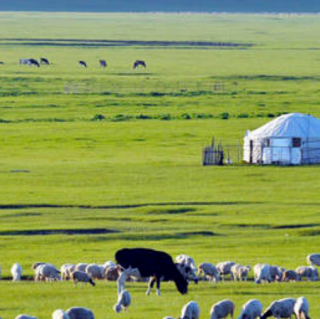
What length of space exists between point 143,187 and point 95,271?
21.5 meters

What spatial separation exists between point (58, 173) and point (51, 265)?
26.6 meters

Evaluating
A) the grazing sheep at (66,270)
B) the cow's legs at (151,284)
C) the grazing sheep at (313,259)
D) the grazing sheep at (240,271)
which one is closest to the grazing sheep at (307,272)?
the grazing sheep at (240,271)

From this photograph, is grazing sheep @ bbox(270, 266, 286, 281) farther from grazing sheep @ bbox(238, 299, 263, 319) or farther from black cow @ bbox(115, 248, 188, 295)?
grazing sheep @ bbox(238, 299, 263, 319)

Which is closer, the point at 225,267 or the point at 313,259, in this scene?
the point at 225,267

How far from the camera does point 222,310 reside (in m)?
25.4

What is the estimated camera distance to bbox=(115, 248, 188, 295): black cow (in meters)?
29.1

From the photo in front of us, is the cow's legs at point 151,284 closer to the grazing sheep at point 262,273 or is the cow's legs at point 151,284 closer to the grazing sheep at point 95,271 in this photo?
the grazing sheep at point 95,271

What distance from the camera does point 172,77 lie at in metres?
132

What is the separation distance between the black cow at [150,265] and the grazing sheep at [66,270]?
111 inches

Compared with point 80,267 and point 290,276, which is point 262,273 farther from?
point 80,267

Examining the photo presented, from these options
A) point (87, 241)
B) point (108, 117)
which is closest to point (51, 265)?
point (87, 241)

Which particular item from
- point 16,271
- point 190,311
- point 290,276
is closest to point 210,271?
point 290,276

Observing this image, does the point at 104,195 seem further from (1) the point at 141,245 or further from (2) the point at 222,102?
(2) the point at 222,102

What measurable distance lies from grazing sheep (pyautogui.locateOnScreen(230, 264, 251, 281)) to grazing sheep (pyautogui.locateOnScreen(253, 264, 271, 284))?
395 mm
